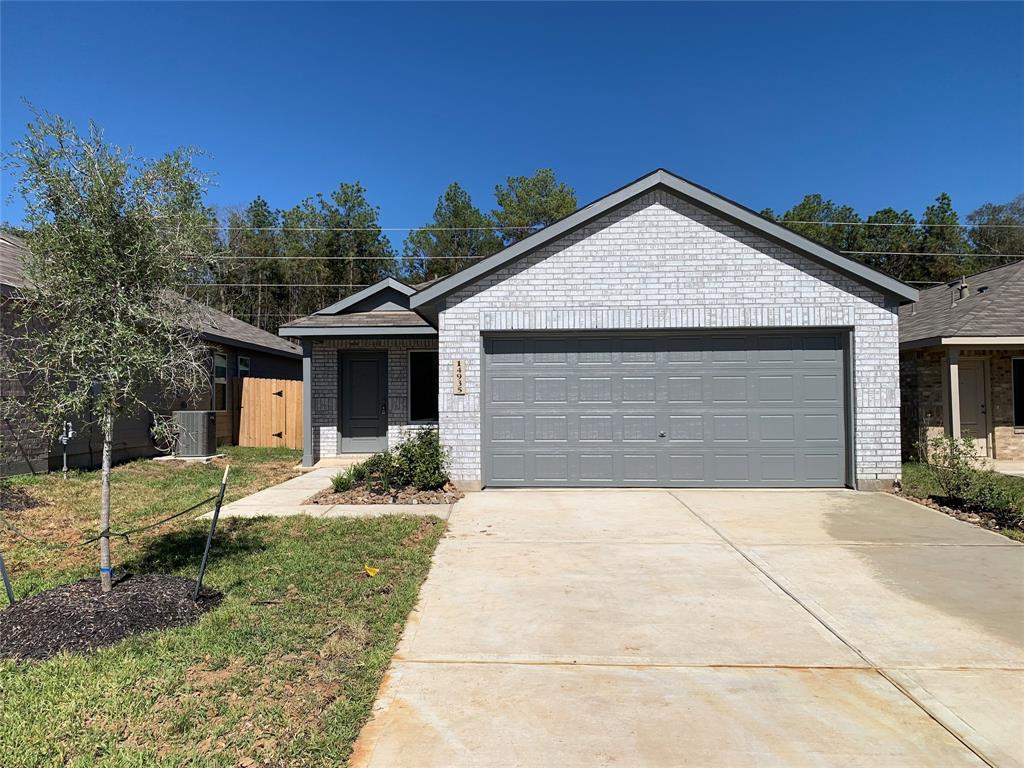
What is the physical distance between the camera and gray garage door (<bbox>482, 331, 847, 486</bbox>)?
953 centimetres

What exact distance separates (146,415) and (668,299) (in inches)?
465

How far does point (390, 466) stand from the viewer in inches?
366

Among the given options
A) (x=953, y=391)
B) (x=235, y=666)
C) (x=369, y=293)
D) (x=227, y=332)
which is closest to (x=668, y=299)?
(x=953, y=391)

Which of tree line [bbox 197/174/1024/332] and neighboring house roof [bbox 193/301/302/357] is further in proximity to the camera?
tree line [bbox 197/174/1024/332]

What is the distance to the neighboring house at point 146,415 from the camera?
30.7 feet

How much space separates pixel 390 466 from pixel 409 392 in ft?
14.7

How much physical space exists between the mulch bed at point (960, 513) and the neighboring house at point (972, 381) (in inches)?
193

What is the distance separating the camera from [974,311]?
12.9 m

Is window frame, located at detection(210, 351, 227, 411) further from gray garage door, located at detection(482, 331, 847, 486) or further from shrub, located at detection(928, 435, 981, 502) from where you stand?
shrub, located at detection(928, 435, 981, 502)

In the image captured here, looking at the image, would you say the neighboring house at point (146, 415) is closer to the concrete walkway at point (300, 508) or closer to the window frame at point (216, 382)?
the window frame at point (216, 382)

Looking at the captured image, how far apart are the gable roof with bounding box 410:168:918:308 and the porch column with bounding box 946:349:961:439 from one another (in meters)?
4.14

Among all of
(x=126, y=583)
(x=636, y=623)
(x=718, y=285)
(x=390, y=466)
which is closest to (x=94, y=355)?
(x=126, y=583)

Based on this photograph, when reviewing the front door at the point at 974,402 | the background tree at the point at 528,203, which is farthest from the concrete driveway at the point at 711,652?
the background tree at the point at 528,203

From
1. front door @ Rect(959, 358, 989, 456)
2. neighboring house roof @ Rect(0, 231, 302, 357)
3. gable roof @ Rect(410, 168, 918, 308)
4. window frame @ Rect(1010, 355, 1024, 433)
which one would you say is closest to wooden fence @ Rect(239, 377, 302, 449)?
neighboring house roof @ Rect(0, 231, 302, 357)
